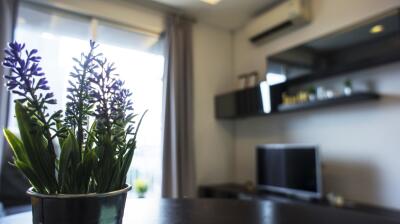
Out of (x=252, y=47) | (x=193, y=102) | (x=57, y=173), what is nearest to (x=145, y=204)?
Answer: (x=57, y=173)

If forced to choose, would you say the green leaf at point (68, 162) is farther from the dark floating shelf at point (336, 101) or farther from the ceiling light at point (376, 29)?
the ceiling light at point (376, 29)

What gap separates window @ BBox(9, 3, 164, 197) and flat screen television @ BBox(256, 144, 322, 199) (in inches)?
46.9

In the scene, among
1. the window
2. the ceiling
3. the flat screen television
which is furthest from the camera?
the ceiling

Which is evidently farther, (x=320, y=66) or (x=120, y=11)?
(x=120, y=11)

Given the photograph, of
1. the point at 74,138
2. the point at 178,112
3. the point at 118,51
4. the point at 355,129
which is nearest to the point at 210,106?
the point at 178,112

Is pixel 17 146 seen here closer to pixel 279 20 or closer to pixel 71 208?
pixel 71 208

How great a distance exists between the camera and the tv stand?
2.10 meters

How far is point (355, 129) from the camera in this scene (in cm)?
247

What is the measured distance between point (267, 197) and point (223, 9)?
2237mm

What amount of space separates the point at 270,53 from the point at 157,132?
1.68m

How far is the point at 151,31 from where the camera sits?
330 centimetres

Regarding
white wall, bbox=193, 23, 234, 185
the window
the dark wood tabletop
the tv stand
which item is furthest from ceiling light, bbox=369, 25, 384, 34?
the window

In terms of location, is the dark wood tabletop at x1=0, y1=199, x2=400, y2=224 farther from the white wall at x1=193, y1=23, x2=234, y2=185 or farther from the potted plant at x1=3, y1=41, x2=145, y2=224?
the white wall at x1=193, y1=23, x2=234, y2=185

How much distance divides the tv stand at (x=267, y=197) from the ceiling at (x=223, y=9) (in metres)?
2.16
